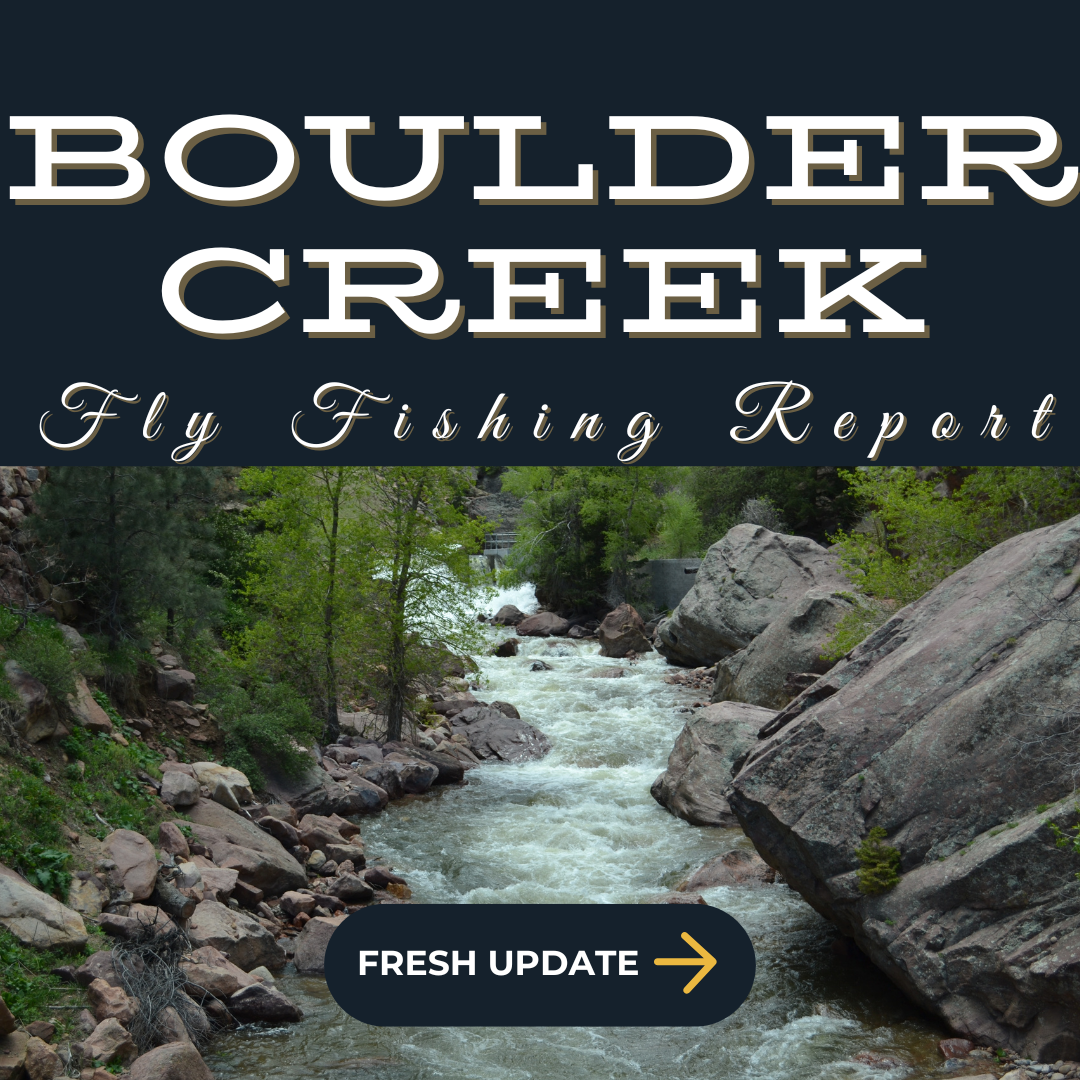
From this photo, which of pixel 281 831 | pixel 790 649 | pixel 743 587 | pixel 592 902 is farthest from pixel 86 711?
pixel 743 587

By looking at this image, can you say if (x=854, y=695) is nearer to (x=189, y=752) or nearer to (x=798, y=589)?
(x=189, y=752)

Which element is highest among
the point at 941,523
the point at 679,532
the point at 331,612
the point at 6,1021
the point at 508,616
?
the point at 679,532

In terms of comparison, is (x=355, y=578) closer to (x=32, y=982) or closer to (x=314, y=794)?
(x=314, y=794)

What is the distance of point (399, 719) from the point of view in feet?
69.3

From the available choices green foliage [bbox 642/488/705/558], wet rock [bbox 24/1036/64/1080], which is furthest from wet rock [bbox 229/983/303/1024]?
green foliage [bbox 642/488/705/558]

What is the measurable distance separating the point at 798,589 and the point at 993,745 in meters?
19.5

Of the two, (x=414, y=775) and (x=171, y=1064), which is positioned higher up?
(x=171, y=1064)

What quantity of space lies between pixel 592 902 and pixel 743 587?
17.6m

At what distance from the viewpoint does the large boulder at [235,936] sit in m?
10.6

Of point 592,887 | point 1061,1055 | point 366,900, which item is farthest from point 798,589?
point 1061,1055

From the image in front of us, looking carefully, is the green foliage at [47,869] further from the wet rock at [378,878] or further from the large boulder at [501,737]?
the large boulder at [501,737]

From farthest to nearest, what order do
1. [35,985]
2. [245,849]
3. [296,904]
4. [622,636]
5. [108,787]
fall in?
[622,636]
[245,849]
[296,904]
[108,787]
[35,985]

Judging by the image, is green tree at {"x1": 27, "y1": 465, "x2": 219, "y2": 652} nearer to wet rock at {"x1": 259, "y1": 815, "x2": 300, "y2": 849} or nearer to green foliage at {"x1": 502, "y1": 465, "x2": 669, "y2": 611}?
wet rock at {"x1": 259, "y1": 815, "x2": 300, "y2": 849}

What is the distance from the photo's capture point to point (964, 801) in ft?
32.5
